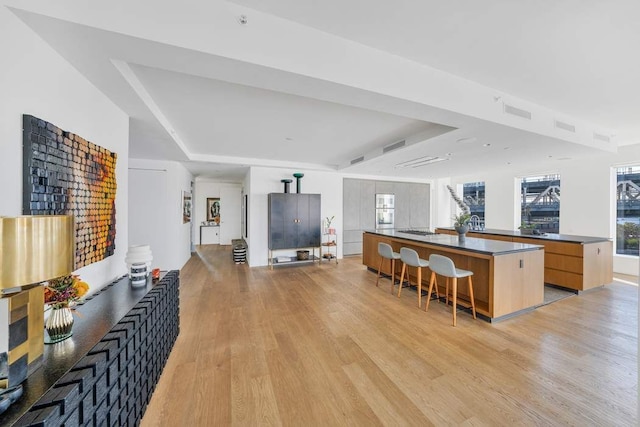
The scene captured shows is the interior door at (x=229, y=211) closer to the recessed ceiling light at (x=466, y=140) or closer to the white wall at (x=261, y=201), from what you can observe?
the white wall at (x=261, y=201)

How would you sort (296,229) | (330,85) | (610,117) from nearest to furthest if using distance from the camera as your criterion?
(330,85)
(610,117)
(296,229)

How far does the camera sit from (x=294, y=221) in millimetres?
6043

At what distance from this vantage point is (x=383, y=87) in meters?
2.12

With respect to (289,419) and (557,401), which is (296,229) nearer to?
(289,419)

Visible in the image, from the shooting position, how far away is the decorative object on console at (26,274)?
74 centimetres

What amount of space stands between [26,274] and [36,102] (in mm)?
1260

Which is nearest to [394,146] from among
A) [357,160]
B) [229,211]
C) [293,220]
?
[357,160]

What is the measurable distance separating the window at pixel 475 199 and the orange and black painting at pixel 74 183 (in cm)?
860

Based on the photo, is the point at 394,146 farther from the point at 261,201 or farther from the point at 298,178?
the point at 261,201

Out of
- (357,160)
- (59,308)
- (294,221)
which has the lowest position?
(59,308)

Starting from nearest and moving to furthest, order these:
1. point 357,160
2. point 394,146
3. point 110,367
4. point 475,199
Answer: point 110,367, point 394,146, point 357,160, point 475,199

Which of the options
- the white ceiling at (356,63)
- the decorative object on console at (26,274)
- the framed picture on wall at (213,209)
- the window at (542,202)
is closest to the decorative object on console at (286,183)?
the white ceiling at (356,63)

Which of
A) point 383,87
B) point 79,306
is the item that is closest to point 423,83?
point 383,87

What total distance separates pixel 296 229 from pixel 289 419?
4585mm
